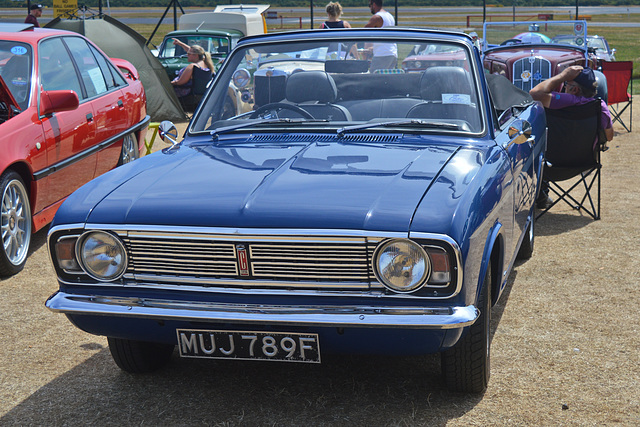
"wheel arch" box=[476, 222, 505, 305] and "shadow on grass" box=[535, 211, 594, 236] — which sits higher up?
"wheel arch" box=[476, 222, 505, 305]

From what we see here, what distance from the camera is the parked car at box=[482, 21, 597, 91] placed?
39.4 feet

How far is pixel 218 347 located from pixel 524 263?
329 cm

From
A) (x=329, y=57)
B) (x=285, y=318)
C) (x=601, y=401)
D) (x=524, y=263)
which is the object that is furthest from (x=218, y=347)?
(x=524, y=263)

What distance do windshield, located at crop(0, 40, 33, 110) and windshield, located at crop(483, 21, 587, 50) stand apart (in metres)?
8.65

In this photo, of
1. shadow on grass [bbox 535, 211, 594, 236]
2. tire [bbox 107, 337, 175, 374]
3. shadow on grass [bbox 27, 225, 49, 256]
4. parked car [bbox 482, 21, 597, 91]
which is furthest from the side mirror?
parked car [bbox 482, 21, 597, 91]

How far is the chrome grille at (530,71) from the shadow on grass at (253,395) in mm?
8824

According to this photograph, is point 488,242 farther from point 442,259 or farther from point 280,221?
point 280,221

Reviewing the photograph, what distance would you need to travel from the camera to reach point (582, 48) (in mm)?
12602

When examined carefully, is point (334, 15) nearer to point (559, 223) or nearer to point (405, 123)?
point (559, 223)

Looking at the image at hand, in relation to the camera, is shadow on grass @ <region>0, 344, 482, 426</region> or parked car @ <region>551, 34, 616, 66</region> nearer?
shadow on grass @ <region>0, 344, 482, 426</region>

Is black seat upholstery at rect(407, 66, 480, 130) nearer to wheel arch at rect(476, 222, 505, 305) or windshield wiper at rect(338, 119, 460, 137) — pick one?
windshield wiper at rect(338, 119, 460, 137)

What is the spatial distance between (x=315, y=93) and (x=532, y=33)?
10.1 metres

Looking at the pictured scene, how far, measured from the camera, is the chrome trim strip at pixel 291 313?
300 centimetres

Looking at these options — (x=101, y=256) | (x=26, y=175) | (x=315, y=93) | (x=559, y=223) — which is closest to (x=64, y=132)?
(x=26, y=175)
